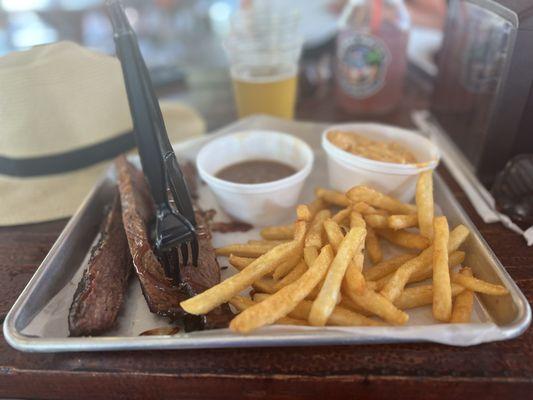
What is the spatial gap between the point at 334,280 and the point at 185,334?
41cm

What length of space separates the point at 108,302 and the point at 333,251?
0.68m

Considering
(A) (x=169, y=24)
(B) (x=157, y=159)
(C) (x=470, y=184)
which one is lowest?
(A) (x=169, y=24)

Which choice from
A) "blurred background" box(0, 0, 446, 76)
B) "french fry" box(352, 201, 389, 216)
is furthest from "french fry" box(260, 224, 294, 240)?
"blurred background" box(0, 0, 446, 76)

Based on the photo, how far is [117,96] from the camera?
77.4 inches

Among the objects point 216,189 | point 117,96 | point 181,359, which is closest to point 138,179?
point 216,189

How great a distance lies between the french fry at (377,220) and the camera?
1.42 metres

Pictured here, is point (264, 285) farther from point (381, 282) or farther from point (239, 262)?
point (381, 282)

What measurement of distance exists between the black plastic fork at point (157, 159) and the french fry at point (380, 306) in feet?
1.70

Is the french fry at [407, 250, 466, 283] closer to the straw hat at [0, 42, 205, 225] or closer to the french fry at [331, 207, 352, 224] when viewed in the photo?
the french fry at [331, 207, 352, 224]

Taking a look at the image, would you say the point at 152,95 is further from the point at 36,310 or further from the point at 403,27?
the point at 403,27

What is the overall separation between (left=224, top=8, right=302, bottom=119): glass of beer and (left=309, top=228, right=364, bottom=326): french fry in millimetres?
1325

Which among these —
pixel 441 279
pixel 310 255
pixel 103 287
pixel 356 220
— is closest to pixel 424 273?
pixel 441 279

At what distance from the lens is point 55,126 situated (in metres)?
1.81

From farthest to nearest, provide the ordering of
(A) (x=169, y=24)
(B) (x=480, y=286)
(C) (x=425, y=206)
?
(A) (x=169, y=24) < (C) (x=425, y=206) < (B) (x=480, y=286)
